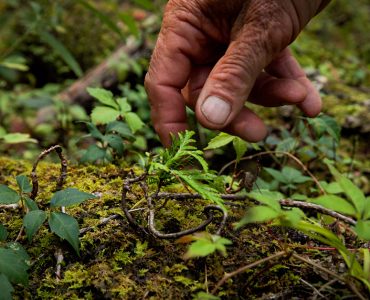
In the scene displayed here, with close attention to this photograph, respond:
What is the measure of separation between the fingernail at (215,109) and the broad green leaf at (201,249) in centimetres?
61

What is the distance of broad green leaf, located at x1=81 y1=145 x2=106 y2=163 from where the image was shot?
6.65 ft

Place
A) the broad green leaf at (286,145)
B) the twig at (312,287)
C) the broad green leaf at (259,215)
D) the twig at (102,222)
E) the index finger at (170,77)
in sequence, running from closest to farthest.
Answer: the broad green leaf at (259,215)
the twig at (312,287)
the twig at (102,222)
the index finger at (170,77)
the broad green leaf at (286,145)

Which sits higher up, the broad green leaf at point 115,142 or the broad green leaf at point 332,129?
the broad green leaf at point 332,129

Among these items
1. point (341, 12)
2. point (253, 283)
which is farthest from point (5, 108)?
point (341, 12)

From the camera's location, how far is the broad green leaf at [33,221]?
50.7 inches

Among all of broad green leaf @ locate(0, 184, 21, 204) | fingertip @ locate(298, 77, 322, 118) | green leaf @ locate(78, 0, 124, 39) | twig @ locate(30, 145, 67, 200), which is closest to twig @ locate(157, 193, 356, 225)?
twig @ locate(30, 145, 67, 200)

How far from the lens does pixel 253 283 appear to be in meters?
1.34

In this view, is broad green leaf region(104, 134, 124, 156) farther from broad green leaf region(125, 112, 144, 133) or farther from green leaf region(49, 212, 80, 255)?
green leaf region(49, 212, 80, 255)

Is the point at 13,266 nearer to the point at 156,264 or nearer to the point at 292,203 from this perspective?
the point at 156,264

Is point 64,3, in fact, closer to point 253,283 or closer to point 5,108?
point 5,108

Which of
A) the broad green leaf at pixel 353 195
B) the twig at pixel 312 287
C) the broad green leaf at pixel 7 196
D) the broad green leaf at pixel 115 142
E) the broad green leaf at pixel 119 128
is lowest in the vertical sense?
the broad green leaf at pixel 115 142

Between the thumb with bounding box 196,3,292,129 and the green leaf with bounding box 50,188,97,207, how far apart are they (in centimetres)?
55

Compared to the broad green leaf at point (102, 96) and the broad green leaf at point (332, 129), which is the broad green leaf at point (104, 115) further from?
the broad green leaf at point (332, 129)

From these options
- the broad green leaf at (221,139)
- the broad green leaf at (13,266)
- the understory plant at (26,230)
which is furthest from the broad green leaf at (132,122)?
the broad green leaf at (13,266)
